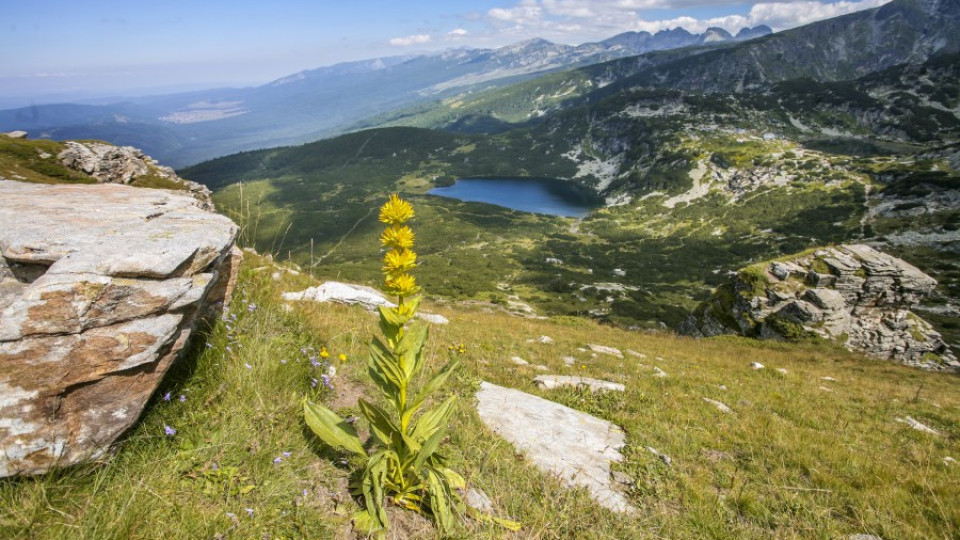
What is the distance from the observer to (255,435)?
3.85m

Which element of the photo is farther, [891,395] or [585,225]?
[585,225]

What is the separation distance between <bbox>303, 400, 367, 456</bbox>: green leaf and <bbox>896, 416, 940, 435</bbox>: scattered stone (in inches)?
531

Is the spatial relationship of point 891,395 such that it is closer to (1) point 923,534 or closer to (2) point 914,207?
(1) point 923,534

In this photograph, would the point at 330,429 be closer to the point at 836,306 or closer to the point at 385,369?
the point at 385,369

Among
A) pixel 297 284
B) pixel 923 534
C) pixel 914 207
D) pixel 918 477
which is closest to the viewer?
pixel 923 534

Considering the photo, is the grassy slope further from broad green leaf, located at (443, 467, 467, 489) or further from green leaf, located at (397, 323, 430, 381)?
green leaf, located at (397, 323, 430, 381)

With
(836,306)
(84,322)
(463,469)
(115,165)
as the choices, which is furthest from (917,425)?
(115,165)

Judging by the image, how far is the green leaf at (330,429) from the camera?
3.77 meters

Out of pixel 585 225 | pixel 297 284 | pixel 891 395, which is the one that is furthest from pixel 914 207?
pixel 297 284

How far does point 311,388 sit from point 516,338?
1106cm

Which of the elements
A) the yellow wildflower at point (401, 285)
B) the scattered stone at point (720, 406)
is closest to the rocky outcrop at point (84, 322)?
the yellow wildflower at point (401, 285)

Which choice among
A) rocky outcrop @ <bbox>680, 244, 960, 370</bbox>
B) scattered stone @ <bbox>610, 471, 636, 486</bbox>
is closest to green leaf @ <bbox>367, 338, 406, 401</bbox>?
scattered stone @ <bbox>610, 471, 636, 486</bbox>

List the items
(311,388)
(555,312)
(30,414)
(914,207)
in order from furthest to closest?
(914,207), (555,312), (311,388), (30,414)

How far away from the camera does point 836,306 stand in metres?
29.8
